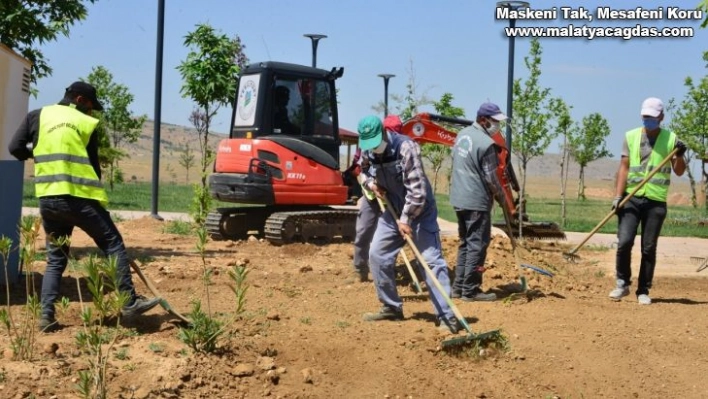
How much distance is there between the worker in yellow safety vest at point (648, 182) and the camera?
8438 mm

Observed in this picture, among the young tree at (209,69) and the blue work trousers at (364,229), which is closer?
the blue work trousers at (364,229)

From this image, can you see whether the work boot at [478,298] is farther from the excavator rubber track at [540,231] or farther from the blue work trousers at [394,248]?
A: the excavator rubber track at [540,231]

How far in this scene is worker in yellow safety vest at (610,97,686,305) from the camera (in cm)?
844

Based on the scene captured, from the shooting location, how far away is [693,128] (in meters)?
33.4

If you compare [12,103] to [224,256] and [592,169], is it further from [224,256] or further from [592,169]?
[592,169]

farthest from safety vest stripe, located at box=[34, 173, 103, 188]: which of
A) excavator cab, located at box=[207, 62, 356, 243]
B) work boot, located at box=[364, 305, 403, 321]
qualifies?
excavator cab, located at box=[207, 62, 356, 243]

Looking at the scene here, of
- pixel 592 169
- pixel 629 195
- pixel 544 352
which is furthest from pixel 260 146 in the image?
pixel 592 169

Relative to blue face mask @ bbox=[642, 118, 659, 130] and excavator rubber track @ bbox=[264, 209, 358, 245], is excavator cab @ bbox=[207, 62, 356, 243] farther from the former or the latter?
blue face mask @ bbox=[642, 118, 659, 130]

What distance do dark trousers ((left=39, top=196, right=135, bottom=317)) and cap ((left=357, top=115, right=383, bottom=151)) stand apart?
1.93 m

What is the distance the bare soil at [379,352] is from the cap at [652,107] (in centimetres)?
175

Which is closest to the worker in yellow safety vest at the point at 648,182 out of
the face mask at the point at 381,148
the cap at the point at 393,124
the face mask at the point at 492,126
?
the face mask at the point at 492,126

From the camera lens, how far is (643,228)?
871 centimetres

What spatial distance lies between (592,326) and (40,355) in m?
4.17

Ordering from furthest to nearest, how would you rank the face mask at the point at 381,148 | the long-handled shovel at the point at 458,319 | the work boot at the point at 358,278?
the work boot at the point at 358,278 → the face mask at the point at 381,148 → the long-handled shovel at the point at 458,319
